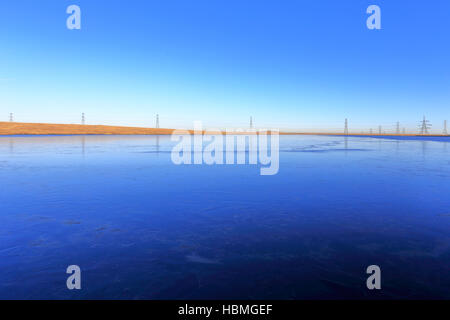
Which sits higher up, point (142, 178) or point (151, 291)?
point (142, 178)

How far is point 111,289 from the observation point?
3.04m

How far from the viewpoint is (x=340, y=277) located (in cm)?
327

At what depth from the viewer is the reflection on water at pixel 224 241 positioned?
3.10 m

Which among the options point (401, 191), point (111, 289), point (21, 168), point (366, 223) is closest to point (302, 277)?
point (111, 289)

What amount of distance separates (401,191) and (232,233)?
610cm

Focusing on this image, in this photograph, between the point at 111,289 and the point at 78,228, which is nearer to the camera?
the point at 111,289

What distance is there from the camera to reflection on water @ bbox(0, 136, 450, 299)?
3096mm

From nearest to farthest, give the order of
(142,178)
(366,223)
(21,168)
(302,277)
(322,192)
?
(302,277) → (366,223) → (322,192) → (142,178) → (21,168)

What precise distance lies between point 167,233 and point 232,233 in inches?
45.3

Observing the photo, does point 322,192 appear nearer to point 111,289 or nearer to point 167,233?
point 167,233

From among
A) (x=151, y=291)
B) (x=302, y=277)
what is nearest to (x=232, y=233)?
(x=302, y=277)

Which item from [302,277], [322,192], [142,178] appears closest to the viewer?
[302,277]

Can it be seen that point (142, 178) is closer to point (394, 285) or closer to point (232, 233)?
point (232, 233)

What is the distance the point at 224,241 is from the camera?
435cm
